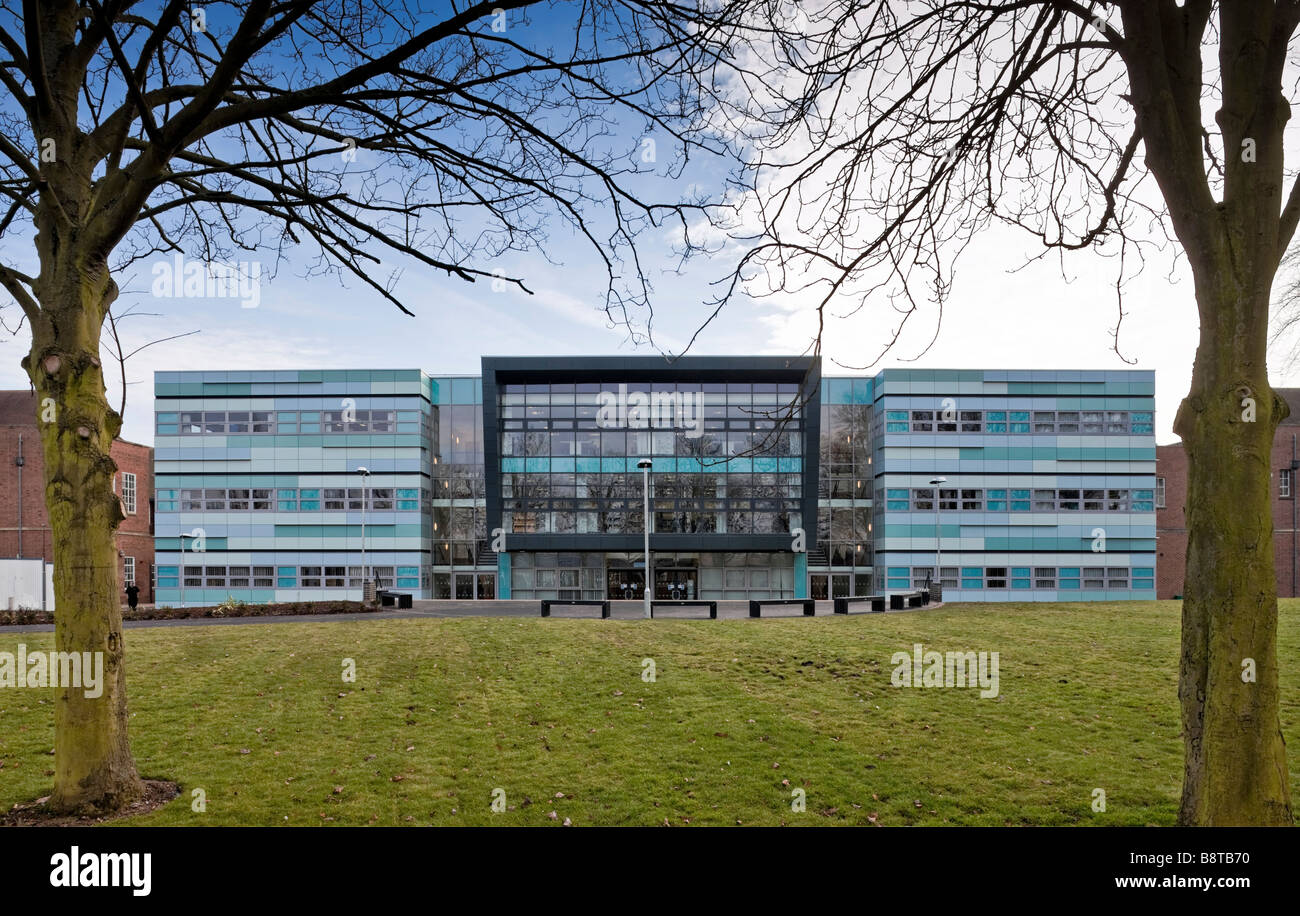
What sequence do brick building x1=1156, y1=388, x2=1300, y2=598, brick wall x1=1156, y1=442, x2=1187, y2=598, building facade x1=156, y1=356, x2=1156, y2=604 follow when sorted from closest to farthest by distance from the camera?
building facade x1=156, y1=356, x2=1156, y2=604, brick building x1=1156, y1=388, x2=1300, y2=598, brick wall x1=1156, y1=442, x2=1187, y2=598

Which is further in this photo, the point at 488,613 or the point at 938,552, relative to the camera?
the point at 938,552

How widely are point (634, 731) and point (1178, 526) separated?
176ft

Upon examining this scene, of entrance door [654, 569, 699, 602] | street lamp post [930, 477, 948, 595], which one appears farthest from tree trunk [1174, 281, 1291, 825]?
entrance door [654, 569, 699, 602]

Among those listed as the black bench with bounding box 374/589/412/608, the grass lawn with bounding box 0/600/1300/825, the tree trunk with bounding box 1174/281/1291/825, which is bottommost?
the black bench with bounding box 374/589/412/608

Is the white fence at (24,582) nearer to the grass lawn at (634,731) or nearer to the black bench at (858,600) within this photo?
the grass lawn at (634,731)

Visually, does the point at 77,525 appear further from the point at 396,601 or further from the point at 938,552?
the point at 938,552

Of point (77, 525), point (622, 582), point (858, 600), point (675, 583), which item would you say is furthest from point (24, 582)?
point (858, 600)

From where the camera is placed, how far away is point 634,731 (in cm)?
1002

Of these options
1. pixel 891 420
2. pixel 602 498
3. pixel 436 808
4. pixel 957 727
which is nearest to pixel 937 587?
pixel 891 420

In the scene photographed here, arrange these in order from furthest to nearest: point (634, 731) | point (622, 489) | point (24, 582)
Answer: point (622, 489) < point (24, 582) < point (634, 731)

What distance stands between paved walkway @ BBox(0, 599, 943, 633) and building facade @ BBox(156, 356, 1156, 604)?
11506 millimetres

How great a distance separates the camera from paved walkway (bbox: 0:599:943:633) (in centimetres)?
2233

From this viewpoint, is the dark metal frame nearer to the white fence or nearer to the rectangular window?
the white fence

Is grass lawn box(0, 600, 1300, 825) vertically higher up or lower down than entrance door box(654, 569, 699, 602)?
higher up
